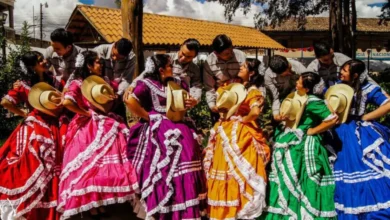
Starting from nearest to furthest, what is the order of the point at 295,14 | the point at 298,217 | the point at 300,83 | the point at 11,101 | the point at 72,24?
the point at 298,217
the point at 300,83
the point at 11,101
the point at 295,14
the point at 72,24

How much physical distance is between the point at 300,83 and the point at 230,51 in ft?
2.82

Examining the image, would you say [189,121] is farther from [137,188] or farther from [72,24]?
[72,24]

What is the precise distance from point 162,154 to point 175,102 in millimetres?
467

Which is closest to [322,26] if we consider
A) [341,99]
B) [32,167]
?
[341,99]

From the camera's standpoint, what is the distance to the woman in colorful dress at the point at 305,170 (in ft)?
11.8

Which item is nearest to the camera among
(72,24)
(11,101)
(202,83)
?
(11,101)

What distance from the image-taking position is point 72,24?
1848cm

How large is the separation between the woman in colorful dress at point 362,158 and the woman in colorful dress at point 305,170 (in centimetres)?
13

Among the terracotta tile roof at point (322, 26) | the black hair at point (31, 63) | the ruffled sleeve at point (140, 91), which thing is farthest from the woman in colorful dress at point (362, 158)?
the terracotta tile roof at point (322, 26)

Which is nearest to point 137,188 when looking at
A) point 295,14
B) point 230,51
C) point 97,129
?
point 97,129

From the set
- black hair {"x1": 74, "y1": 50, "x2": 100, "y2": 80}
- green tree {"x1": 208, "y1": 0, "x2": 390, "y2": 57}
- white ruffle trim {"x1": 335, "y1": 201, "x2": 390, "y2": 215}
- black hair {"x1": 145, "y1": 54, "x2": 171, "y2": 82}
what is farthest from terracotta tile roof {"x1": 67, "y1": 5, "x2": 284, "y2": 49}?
white ruffle trim {"x1": 335, "y1": 201, "x2": 390, "y2": 215}

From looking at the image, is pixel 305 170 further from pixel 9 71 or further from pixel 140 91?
pixel 9 71

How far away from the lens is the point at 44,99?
4.04m

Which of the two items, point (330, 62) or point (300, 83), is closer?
point (300, 83)
